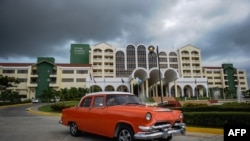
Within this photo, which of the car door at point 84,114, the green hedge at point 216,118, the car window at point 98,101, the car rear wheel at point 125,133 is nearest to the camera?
the car rear wheel at point 125,133

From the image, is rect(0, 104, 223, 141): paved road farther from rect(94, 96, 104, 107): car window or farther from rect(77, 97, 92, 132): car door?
rect(94, 96, 104, 107): car window

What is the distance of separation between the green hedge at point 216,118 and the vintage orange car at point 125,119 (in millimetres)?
3399

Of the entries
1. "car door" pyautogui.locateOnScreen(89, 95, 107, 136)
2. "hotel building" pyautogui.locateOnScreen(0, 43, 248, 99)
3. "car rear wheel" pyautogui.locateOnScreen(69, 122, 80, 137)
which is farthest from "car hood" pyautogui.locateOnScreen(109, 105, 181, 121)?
"hotel building" pyautogui.locateOnScreen(0, 43, 248, 99)

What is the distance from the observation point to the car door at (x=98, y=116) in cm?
717

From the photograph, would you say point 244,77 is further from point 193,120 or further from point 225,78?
point 193,120

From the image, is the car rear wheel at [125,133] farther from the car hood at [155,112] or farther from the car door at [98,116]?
the car door at [98,116]

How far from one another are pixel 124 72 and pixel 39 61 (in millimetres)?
28956

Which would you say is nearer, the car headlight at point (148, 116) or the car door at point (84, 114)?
the car headlight at point (148, 116)

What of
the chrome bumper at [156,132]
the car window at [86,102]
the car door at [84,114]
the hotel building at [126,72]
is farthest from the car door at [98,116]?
the hotel building at [126,72]

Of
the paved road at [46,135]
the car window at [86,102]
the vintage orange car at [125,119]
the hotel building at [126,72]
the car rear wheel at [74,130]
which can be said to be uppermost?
the hotel building at [126,72]

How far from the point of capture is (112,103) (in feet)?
23.8

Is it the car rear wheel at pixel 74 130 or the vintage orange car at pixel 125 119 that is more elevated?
the vintage orange car at pixel 125 119

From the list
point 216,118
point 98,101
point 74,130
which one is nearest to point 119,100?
point 98,101

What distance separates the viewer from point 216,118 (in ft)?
31.7
